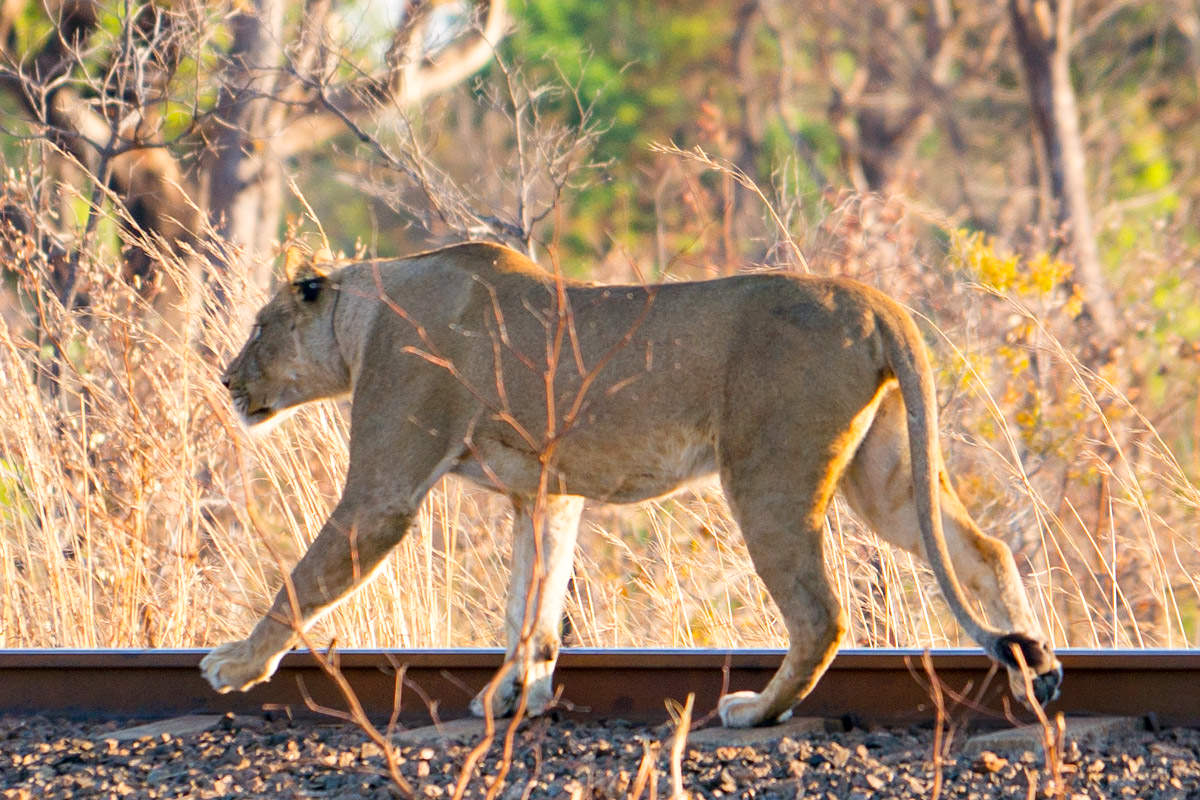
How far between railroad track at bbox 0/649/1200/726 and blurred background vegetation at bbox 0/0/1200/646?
726 mm

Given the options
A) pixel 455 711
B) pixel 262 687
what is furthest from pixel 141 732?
pixel 455 711

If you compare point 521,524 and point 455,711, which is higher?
point 521,524

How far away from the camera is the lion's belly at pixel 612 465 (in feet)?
13.8

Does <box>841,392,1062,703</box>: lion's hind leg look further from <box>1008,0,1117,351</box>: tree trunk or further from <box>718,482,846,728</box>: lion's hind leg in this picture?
<box>1008,0,1117,351</box>: tree trunk

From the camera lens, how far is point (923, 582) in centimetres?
650

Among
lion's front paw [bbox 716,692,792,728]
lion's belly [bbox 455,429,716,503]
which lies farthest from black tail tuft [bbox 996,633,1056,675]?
lion's belly [bbox 455,429,716,503]

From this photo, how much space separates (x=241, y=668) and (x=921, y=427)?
182 centimetres

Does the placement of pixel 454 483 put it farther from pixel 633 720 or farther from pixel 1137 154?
pixel 1137 154

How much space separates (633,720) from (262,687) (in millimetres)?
1069

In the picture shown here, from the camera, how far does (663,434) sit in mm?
4207

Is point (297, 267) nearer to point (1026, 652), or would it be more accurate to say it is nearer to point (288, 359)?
point (288, 359)

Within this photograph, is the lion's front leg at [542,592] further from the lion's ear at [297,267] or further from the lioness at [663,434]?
the lion's ear at [297,267]

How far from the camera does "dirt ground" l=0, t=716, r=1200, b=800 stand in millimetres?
3459

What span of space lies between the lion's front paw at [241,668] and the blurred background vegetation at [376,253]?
33.3 inches
